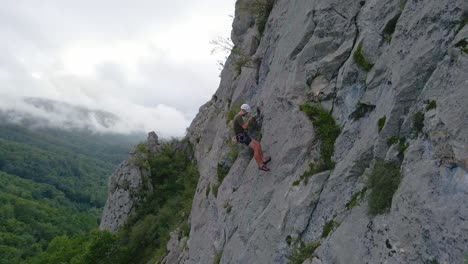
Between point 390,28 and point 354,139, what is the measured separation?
11.0 ft

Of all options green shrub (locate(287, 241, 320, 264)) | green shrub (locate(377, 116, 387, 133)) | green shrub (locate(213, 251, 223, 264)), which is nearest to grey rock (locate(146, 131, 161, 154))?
green shrub (locate(213, 251, 223, 264))

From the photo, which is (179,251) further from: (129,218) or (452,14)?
(452,14)

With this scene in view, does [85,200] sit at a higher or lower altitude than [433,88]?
higher

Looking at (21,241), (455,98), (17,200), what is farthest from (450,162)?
(17,200)

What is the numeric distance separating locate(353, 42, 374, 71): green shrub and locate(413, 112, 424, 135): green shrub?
316cm

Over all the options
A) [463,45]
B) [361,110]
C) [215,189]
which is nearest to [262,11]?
[215,189]

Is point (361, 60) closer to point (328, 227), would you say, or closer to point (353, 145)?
point (353, 145)

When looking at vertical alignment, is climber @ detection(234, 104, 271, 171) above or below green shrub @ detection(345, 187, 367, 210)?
above

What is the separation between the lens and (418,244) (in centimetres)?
692

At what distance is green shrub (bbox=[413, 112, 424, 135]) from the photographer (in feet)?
25.9

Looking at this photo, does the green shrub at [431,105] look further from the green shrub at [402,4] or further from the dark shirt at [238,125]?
the dark shirt at [238,125]

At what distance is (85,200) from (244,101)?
192 meters

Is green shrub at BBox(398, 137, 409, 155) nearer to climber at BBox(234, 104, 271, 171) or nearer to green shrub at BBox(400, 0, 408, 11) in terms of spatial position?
green shrub at BBox(400, 0, 408, 11)

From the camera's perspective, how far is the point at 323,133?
11.5 m
